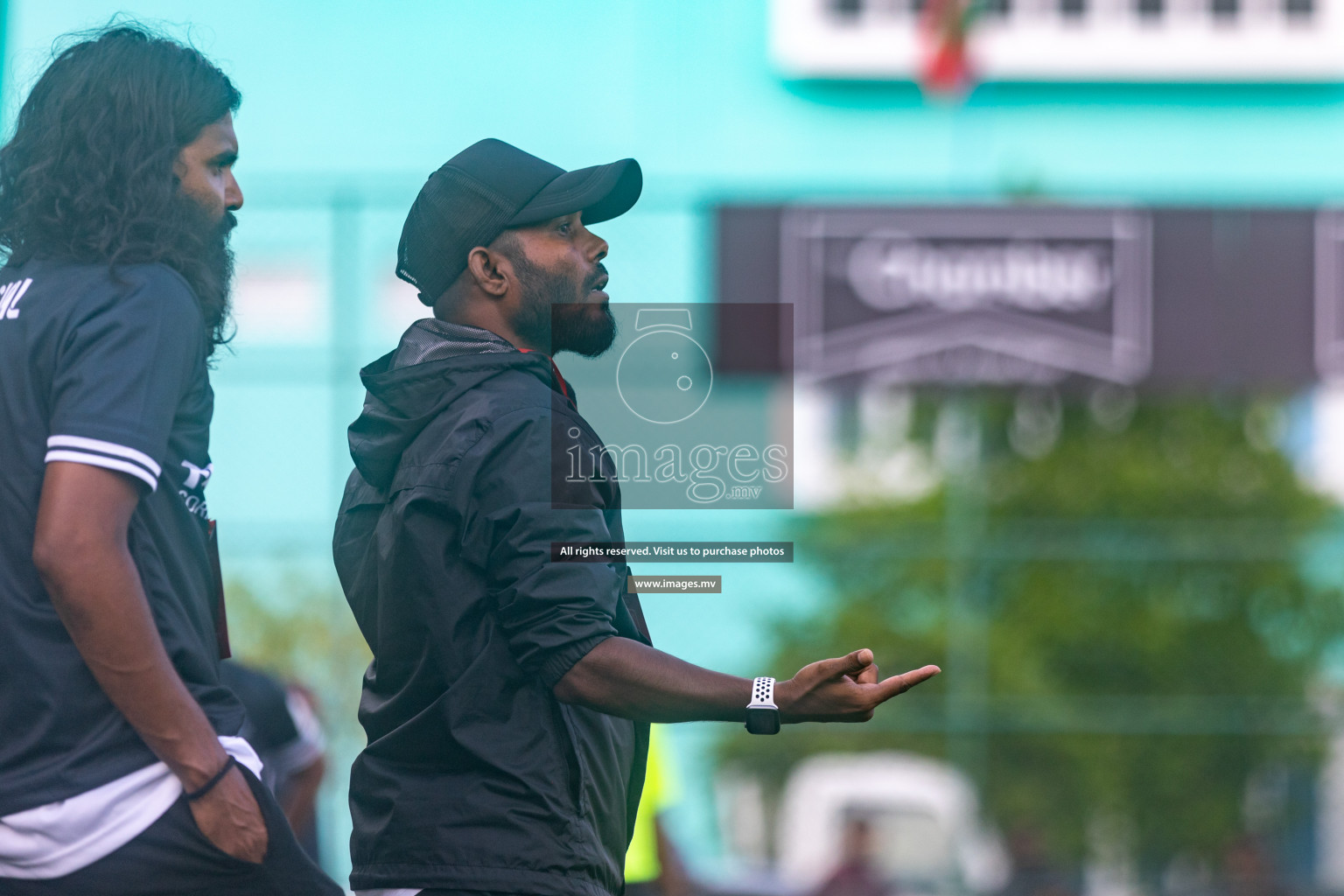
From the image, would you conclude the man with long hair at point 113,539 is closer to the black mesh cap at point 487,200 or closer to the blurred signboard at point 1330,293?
the black mesh cap at point 487,200

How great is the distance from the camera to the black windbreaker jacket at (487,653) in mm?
2002

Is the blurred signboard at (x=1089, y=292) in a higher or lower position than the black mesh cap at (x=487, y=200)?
higher

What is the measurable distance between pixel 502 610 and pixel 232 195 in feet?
2.60

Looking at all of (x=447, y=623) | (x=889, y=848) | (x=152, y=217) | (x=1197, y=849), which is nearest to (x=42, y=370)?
(x=152, y=217)

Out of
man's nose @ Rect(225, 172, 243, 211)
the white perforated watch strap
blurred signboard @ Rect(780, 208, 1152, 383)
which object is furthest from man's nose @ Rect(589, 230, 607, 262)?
blurred signboard @ Rect(780, 208, 1152, 383)

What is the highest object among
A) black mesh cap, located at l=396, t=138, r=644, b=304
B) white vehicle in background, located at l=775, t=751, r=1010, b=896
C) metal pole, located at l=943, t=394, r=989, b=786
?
black mesh cap, located at l=396, t=138, r=644, b=304

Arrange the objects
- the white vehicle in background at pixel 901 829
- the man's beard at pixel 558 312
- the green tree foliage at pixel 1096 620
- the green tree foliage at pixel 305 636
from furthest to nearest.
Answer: the green tree foliage at pixel 1096 620, the white vehicle in background at pixel 901 829, the green tree foliage at pixel 305 636, the man's beard at pixel 558 312

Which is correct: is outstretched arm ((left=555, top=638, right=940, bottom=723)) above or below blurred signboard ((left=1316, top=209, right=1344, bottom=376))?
below

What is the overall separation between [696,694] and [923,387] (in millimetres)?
8419

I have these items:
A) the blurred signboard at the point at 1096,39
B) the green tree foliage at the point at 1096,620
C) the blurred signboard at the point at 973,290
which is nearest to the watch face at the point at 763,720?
the blurred signboard at the point at 973,290

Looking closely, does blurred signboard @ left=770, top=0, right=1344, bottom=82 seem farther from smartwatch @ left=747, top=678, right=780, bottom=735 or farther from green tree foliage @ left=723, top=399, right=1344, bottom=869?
smartwatch @ left=747, top=678, right=780, bottom=735

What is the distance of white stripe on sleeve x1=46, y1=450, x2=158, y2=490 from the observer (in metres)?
1.90

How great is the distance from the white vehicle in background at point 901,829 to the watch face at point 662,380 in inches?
282

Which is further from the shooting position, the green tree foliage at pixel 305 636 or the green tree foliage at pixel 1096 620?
the green tree foliage at pixel 1096 620
